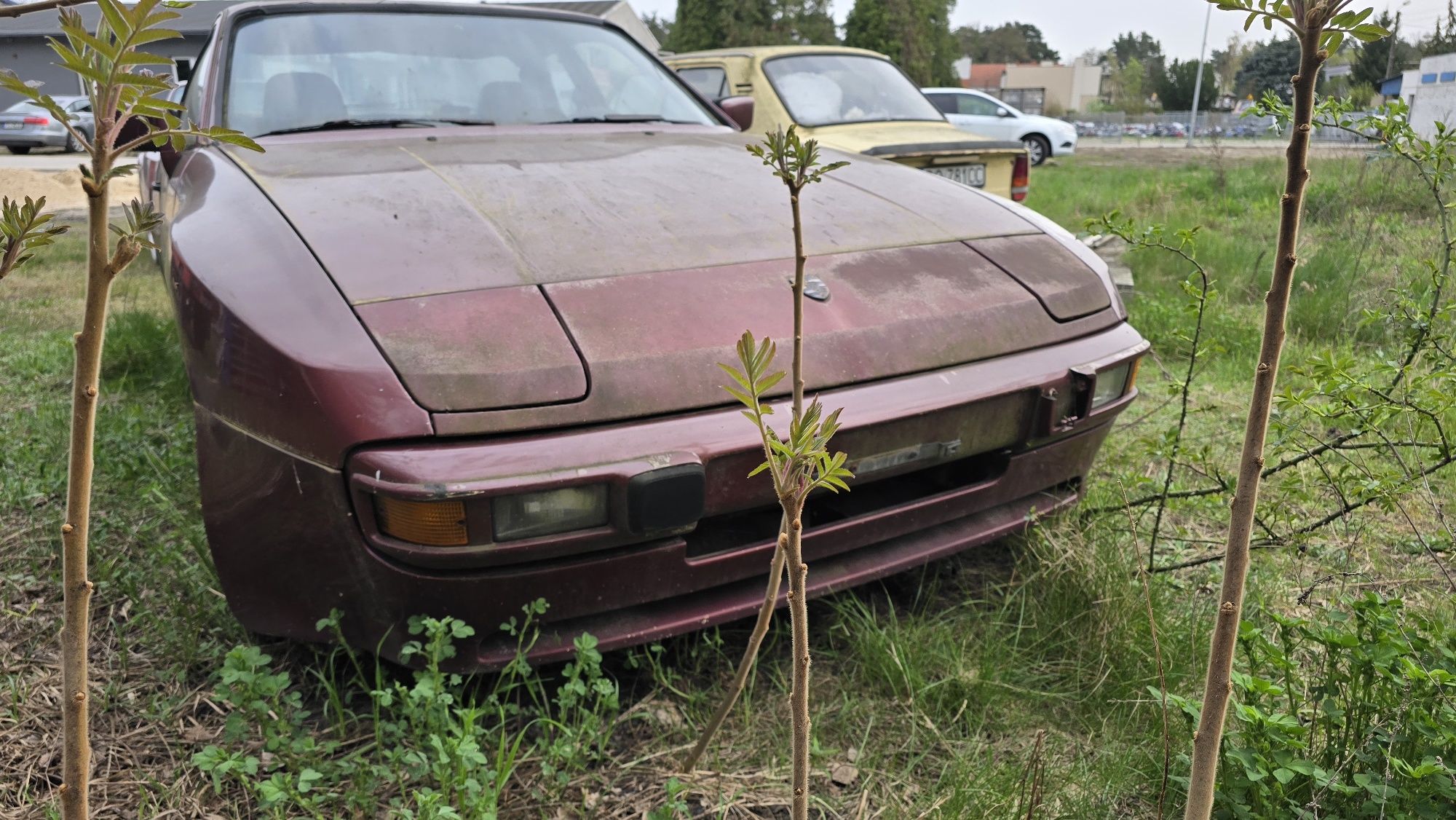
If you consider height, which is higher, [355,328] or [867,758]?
[355,328]

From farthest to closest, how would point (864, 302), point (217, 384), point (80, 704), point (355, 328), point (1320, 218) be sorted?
point (1320, 218)
point (864, 302)
point (217, 384)
point (355, 328)
point (80, 704)

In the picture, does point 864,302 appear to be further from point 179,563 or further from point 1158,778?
point 179,563

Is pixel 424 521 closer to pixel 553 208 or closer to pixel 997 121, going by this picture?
pixel 553 208

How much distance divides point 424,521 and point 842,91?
5450 millimetres

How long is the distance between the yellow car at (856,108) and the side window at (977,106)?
1222 cm

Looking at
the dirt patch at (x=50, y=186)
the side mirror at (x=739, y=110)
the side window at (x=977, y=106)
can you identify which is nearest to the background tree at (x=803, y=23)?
the side window at (x=977, y=106)

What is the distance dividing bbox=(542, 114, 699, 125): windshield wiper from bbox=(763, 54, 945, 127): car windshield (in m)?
3.05

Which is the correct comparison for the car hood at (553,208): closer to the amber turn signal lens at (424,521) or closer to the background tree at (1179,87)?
the amber turn signal lens at (424,521)

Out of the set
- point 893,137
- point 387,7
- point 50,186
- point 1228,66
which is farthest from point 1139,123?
point 387,7

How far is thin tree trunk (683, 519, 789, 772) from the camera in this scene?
3.90ft

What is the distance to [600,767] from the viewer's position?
172cm

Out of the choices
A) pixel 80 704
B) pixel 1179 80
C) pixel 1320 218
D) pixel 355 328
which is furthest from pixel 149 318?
pixel 1179 80

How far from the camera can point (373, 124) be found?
2590 mm

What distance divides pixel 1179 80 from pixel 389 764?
53958mm
